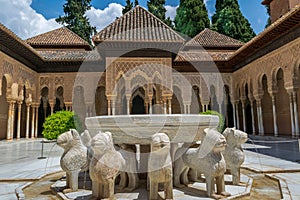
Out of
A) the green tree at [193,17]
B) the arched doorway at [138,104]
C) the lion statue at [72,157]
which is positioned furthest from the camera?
the green tree at [193,17]

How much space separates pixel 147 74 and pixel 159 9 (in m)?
21.3

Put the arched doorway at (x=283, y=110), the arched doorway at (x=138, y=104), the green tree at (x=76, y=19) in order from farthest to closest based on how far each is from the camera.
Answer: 1. the green tree at (x=76, y=19)
2. the arched doorway at (x=138, y=104)
3. the arched doorway at (x=283, y=110)

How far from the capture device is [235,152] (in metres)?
3.64

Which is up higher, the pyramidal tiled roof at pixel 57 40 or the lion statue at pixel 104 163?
the pyramidal tiled roof at pixel 57 40

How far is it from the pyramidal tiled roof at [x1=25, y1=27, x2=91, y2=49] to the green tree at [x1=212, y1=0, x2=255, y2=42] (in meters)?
16.7

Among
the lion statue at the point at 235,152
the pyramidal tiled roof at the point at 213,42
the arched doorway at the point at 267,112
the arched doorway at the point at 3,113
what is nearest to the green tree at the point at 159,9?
the pyramidal tiled roof at the point at 213,42

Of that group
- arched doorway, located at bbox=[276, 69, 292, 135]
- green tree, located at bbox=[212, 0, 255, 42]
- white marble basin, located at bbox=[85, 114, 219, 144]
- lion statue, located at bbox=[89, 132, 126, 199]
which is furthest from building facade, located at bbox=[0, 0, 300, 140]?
lion statue, located at bbox=[89, 132, 126, 199]

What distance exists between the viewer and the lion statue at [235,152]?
3.57 meters

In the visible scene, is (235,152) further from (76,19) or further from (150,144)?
(76,19)

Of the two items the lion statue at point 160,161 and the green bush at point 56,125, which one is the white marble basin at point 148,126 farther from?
the green bush at point 56,125

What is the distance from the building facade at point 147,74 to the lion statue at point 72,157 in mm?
9334

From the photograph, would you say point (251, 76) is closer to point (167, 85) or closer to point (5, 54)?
point (167, 85)

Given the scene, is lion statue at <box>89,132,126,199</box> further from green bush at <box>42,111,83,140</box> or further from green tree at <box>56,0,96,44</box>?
green tree at <box>56,0,96,44</box>

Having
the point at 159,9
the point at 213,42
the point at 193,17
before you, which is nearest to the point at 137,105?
the point at 213,42
